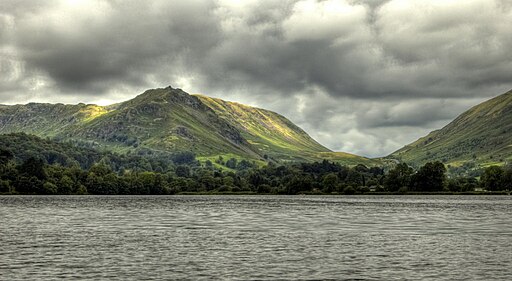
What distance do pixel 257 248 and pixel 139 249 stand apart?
15064mm

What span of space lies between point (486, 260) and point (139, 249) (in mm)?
41370

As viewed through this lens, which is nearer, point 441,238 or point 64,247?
point 64,247

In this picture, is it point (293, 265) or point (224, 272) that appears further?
point (293, 265)

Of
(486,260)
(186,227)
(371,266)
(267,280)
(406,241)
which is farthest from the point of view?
(186,227)

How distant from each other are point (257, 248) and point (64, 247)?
25.1m

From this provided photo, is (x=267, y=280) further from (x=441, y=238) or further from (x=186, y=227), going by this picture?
(x=186, y=227)

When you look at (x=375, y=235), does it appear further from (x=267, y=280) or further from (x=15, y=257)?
(x=15, y=257)

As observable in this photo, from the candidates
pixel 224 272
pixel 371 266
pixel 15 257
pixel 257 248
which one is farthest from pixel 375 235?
pixel 15 257

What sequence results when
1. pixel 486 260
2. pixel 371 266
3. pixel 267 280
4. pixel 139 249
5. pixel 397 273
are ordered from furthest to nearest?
pixel 139 249, pixel 486 260, pixel 371 266, pixel 397 273, pixel 267 280

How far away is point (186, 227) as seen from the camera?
107 meters

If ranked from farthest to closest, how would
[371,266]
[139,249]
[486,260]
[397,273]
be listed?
1. [139,249]
2. [486,260]
3. [371,266]
4. [397,273]

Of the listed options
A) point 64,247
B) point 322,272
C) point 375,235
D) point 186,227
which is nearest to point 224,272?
point 322,272

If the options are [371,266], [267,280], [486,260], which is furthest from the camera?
[486,260]

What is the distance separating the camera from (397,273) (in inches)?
2052
